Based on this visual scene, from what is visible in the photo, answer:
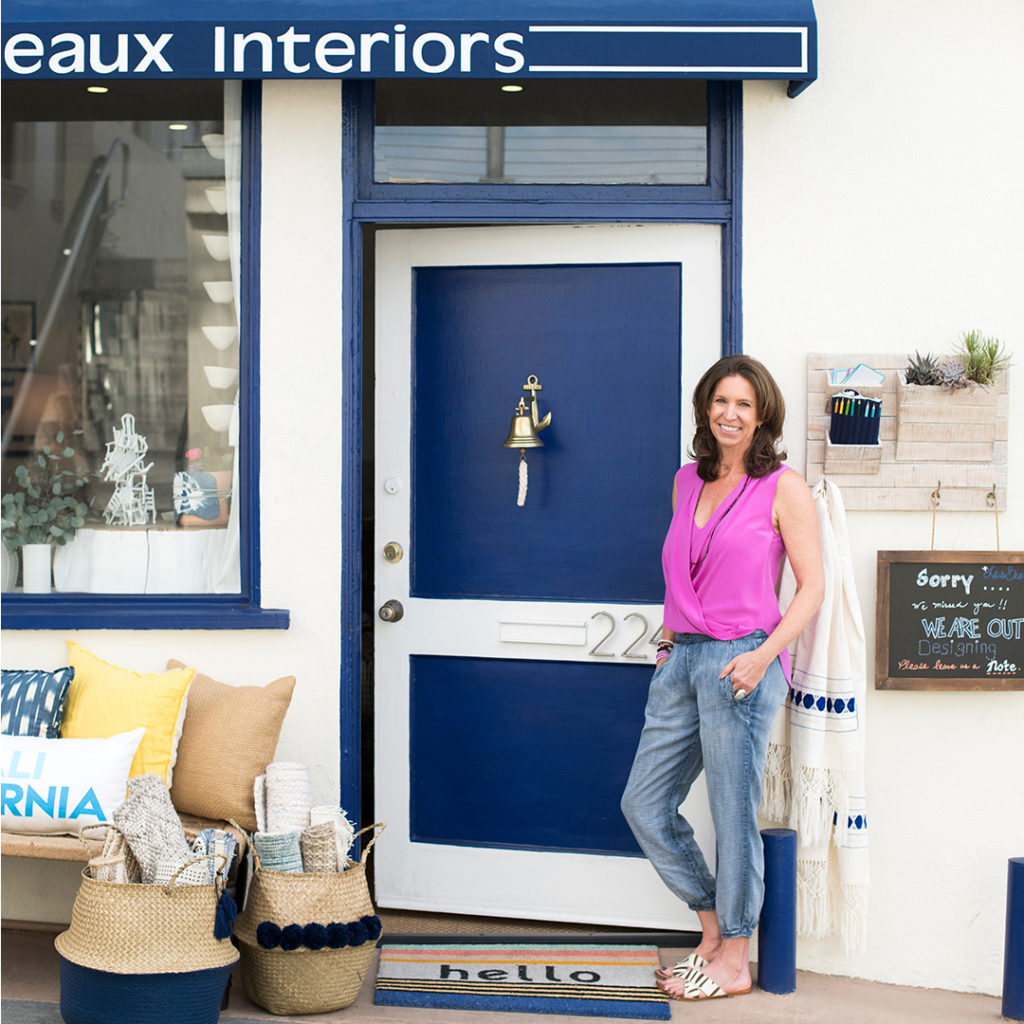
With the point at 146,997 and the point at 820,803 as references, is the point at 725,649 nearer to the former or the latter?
the point at 820,803

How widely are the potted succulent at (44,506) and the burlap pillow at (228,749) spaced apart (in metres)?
0.88

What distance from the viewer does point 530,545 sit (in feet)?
13.0

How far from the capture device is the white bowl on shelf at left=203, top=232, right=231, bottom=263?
389 cm

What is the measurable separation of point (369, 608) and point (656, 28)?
2387 mm

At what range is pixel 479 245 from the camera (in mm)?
3945

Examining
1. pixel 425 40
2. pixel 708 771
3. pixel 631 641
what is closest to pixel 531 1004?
pixel 708 771

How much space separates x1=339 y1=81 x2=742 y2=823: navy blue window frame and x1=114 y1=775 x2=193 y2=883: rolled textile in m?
0.75

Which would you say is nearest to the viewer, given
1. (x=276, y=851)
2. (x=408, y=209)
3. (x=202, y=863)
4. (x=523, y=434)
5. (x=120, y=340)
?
(x=202, y=863)

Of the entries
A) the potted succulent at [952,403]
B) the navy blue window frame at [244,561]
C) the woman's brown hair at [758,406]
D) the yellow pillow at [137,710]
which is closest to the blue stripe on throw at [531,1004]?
the yellow pillow at [137,710]

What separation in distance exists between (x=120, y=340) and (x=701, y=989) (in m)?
2.78

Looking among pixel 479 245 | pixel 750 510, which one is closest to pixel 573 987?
pixel 750 510

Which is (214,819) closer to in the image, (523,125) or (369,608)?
(369,608)

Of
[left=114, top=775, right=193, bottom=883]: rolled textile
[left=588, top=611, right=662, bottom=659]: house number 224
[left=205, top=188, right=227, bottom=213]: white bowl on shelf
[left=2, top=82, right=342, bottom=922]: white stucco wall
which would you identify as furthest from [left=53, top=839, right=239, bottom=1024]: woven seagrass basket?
[left=205, top=188, right=227, bottom=213]: white bowl on shelf

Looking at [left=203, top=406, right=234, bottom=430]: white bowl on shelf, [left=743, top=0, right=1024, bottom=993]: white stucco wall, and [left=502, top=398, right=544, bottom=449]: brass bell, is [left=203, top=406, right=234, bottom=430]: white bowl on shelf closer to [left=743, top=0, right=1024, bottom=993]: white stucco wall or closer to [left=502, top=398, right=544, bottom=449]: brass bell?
[left=502, top=398, right=544, bottom=449]: brass bell
